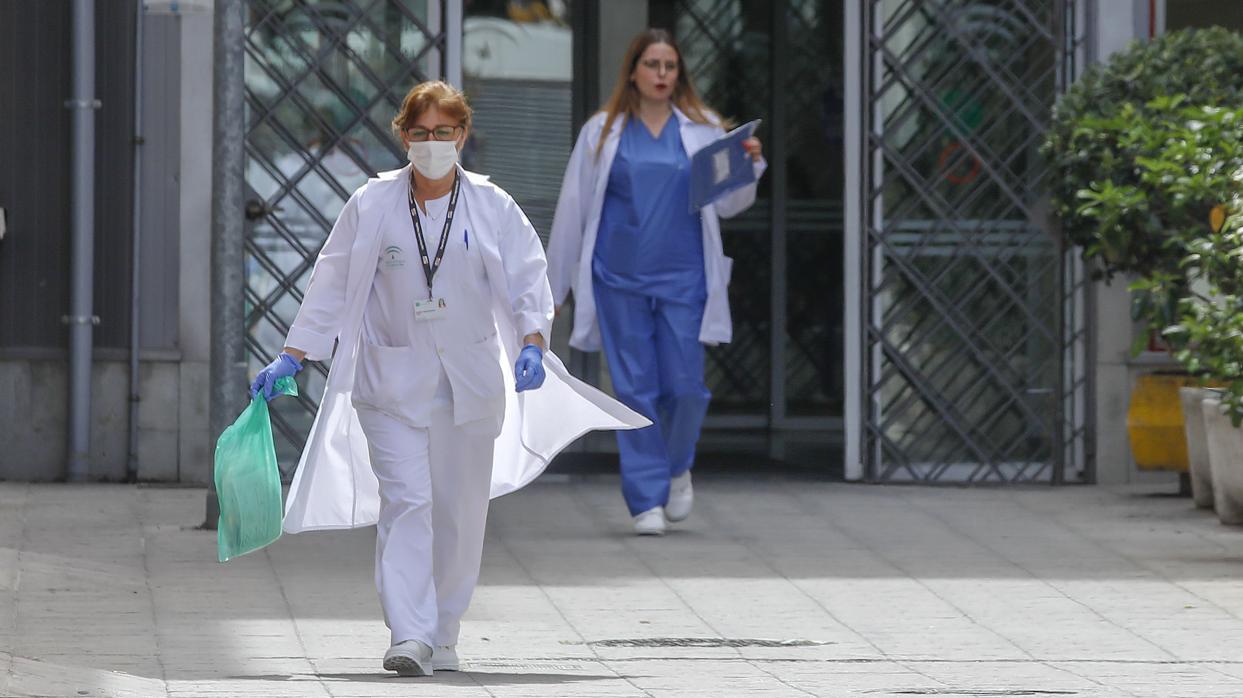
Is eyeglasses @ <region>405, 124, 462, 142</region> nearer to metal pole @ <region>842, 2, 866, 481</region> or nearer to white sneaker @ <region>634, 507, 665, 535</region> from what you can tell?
white sneaker @ <region>634, 507, 665, 535</region>

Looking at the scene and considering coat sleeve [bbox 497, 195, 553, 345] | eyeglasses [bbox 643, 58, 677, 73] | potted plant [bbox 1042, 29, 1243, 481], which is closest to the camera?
coat sleeve [bbox 497, 195, 553, 345]

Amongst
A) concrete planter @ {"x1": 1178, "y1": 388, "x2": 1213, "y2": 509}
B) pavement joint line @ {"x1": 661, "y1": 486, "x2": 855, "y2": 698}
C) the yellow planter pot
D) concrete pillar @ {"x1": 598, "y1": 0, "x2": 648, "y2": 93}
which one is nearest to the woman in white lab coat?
pavement joint line @ {"x1": 661, "y1": 486, "x2": 855, "y2": 698}

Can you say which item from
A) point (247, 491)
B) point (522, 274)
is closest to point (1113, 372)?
point (522, 274)

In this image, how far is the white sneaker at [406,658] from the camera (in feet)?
21.3

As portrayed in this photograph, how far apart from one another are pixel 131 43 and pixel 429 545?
194 inches

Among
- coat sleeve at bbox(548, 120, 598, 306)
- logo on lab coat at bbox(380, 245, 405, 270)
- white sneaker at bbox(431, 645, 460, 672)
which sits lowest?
white sneaker at bbox(431, 645, 460, 672)

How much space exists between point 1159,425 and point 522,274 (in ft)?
16.4

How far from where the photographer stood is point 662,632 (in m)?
7.46

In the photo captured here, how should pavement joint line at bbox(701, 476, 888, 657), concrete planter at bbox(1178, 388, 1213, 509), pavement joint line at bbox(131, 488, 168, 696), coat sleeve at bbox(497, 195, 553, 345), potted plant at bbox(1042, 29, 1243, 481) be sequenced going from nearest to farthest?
pavement joint line at bbox(131, 488, 168, 696)
coat sleeve at bbox(497, 195, 553, 345)
pavement joint line at bbox(701, 476, 888, 657)
potted plant at bbox(1042, 29, 1243, 481)
concrete planter at bbox(1178, 388, 1213, 509)

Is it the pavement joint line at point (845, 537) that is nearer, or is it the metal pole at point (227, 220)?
the pavement joint line at point (845, 537)

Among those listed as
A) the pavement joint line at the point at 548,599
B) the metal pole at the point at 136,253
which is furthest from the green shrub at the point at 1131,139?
the metal pole at the point at 136,253

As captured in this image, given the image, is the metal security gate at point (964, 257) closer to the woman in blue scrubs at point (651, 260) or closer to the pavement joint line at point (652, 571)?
the pavement joint line at point (652, 571)

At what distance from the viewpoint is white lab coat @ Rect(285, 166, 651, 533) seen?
6719 millimetres

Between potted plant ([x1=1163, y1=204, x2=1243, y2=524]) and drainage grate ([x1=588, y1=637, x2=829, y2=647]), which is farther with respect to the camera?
potted plant ([x1=1163, y1=204, x2=1243, y2=524])
